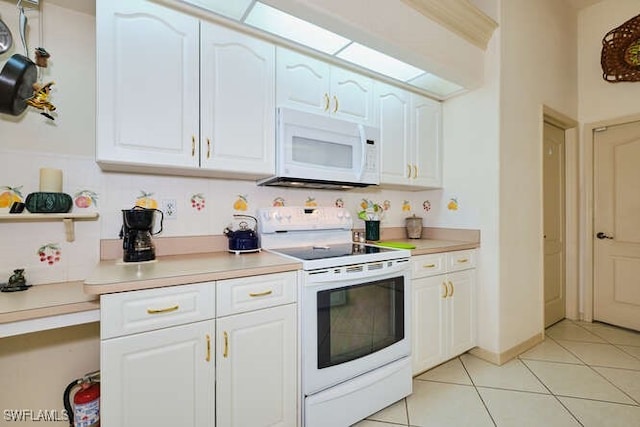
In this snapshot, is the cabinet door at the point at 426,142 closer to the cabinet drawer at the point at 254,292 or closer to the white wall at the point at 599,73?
the cabinet drawer at the point at 254,292

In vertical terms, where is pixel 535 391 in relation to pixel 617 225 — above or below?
below

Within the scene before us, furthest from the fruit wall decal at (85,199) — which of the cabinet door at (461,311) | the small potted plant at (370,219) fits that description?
the cabinet door at (461,311)

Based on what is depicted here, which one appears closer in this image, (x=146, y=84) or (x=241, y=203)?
(x=146, y=84)

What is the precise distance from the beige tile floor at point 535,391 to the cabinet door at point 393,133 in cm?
148

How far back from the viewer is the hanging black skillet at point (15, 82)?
117 cm

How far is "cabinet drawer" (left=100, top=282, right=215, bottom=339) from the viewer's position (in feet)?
3.42

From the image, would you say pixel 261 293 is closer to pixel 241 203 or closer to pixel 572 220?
pixel 241 203

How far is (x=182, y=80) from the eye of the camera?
1472 mm

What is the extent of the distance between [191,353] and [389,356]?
43.5 inches

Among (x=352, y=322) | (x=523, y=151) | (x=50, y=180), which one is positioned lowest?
(x=352, y=322)

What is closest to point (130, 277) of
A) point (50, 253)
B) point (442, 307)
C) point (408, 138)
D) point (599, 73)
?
point (50, 253)

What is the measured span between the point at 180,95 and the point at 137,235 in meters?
0.74

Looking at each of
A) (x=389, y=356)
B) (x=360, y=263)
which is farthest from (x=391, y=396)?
(x=360, y=263)

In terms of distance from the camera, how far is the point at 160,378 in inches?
44.5
